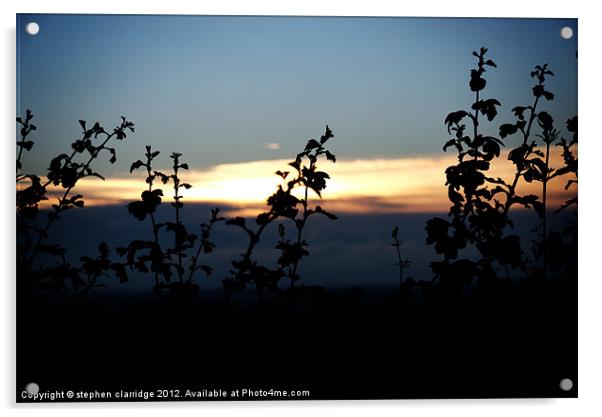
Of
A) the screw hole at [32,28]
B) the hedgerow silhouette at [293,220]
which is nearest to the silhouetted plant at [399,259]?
the hedgerow silhouette at [293,220]

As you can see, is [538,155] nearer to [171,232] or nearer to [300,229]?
[300,229]

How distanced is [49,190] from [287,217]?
42.5 inches

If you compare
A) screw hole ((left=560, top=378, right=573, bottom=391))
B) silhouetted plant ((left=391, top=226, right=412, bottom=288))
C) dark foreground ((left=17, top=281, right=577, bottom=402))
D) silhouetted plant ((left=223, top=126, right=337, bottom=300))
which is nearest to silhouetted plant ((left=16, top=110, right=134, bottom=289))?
dark foreground ((left=17, top=281, right=577, bottom=402))

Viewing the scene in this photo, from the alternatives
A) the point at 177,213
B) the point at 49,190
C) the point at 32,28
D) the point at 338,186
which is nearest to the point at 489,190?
the point at 338,186

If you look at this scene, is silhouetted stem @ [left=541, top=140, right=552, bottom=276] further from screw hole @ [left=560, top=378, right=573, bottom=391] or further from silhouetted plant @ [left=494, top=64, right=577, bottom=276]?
screw hole @ [left=560, top=378, right=573, bottom=391]

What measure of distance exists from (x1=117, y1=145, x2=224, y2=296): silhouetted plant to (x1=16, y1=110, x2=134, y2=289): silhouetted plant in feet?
0.70

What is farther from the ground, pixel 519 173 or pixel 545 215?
pixel 519 173

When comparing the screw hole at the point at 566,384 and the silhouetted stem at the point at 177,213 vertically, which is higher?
the silhouetted stem at the point at 177,213

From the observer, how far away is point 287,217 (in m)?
3.61

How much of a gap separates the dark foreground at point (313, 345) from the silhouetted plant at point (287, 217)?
0.33ft

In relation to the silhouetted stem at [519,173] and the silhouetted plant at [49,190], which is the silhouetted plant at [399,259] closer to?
the silhouetted stem at [519,173]

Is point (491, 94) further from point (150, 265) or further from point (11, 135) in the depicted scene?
point (11, 135)

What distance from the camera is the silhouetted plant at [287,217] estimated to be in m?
3.59

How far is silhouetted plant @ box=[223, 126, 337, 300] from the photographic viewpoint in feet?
11.8
